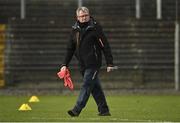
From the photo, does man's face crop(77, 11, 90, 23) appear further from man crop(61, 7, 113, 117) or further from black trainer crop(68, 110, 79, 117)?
black trainer crop(68, 110, 79, 117)

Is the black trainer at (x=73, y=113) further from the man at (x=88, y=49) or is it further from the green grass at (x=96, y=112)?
the green grass at (x=96, y=112)

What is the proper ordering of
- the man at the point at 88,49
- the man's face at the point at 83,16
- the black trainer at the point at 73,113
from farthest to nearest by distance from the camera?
1. the black trainer at the point at 73,113
2. the man at the point at 88,49
3. the man's face at the point at 83,16

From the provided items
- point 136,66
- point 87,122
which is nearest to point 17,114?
point 87,122

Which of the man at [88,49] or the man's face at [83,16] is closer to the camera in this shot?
the man's face at [83,16]

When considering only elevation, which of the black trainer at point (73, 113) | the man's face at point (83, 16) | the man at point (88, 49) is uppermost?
the man's face at point (83, 16)

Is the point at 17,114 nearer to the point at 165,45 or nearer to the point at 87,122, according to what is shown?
the point at 87,122

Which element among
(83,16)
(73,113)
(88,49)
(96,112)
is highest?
(83,16)

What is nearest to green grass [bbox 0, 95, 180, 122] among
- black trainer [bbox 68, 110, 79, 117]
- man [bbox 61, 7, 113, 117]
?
black trainer [bbox 68, 110, 79, 117]

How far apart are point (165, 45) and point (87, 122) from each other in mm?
16666

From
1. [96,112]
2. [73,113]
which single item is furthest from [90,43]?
[96,112]

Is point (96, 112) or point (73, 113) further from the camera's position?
point (96, 112)

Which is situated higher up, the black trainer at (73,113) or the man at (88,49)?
the man at (88,49)

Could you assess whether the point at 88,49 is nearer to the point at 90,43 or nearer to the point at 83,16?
the point at 90,43

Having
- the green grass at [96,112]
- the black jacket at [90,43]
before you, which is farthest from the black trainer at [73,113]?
the black jacket at [90,43]
